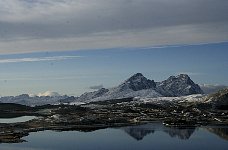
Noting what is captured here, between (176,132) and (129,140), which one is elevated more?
(176,132)

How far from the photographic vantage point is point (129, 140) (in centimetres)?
16738

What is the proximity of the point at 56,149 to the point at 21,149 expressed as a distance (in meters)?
12.2

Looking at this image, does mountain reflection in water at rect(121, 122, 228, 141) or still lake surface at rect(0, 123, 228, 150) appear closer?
still lake surface at rect(0, 123, 228, 150)

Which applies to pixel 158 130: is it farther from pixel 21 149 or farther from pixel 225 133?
pixel 21 149

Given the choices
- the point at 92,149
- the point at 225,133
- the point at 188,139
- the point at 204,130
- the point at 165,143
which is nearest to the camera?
the point at 92,149

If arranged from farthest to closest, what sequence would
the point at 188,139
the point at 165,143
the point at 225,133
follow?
the point at 225,133 < the point at 188,139 < the point at 165,143

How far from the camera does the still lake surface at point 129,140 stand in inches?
5851

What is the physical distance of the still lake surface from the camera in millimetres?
148625

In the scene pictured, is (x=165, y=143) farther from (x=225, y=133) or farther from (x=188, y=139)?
(x=225, y=133)

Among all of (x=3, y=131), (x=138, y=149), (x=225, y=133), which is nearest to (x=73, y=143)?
(x=138, y=149)

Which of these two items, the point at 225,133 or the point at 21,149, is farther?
the point at 225,133

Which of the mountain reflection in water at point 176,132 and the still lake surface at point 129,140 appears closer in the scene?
the still lake surface at point 129,140

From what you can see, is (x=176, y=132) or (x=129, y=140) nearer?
(x=129, y=140)

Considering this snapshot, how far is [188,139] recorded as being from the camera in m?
167
